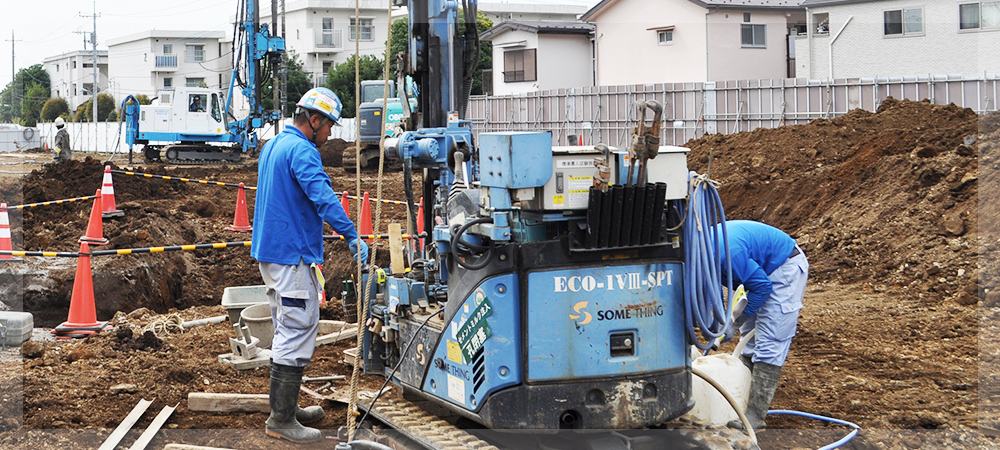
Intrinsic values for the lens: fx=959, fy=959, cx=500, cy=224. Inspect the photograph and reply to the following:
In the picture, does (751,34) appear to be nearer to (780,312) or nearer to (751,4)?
(751,4)

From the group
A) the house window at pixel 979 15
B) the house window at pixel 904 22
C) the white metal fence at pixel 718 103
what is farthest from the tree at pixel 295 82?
the house window at pixel 979 15

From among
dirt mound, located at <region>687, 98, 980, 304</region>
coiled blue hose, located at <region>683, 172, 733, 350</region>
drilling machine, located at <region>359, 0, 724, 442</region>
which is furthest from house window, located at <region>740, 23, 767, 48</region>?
drilling machine, located at <region>359, 0, 724, 442</region>

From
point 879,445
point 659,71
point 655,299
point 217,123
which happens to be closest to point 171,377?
point 655,299

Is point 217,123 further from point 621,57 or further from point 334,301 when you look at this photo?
point 334,301

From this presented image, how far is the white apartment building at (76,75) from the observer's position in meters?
75.1

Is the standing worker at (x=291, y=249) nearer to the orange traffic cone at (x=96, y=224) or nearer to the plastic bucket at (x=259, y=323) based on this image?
the plastic bucket at (x=259, y=323)

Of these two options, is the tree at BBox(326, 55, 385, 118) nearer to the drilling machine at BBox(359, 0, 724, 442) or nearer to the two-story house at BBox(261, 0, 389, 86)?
the two-story house at BBox(261, 0, 389, 86)

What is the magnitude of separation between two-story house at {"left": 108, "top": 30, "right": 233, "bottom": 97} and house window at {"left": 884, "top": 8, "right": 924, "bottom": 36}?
168 ft

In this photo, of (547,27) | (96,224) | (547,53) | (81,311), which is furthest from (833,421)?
(547,53)

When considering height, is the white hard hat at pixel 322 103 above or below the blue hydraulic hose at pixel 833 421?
above

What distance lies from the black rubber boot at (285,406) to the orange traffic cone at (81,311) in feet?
12.4

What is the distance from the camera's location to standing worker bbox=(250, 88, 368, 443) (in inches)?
216

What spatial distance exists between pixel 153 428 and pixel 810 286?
8247 millimetres

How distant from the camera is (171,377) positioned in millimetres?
6898
